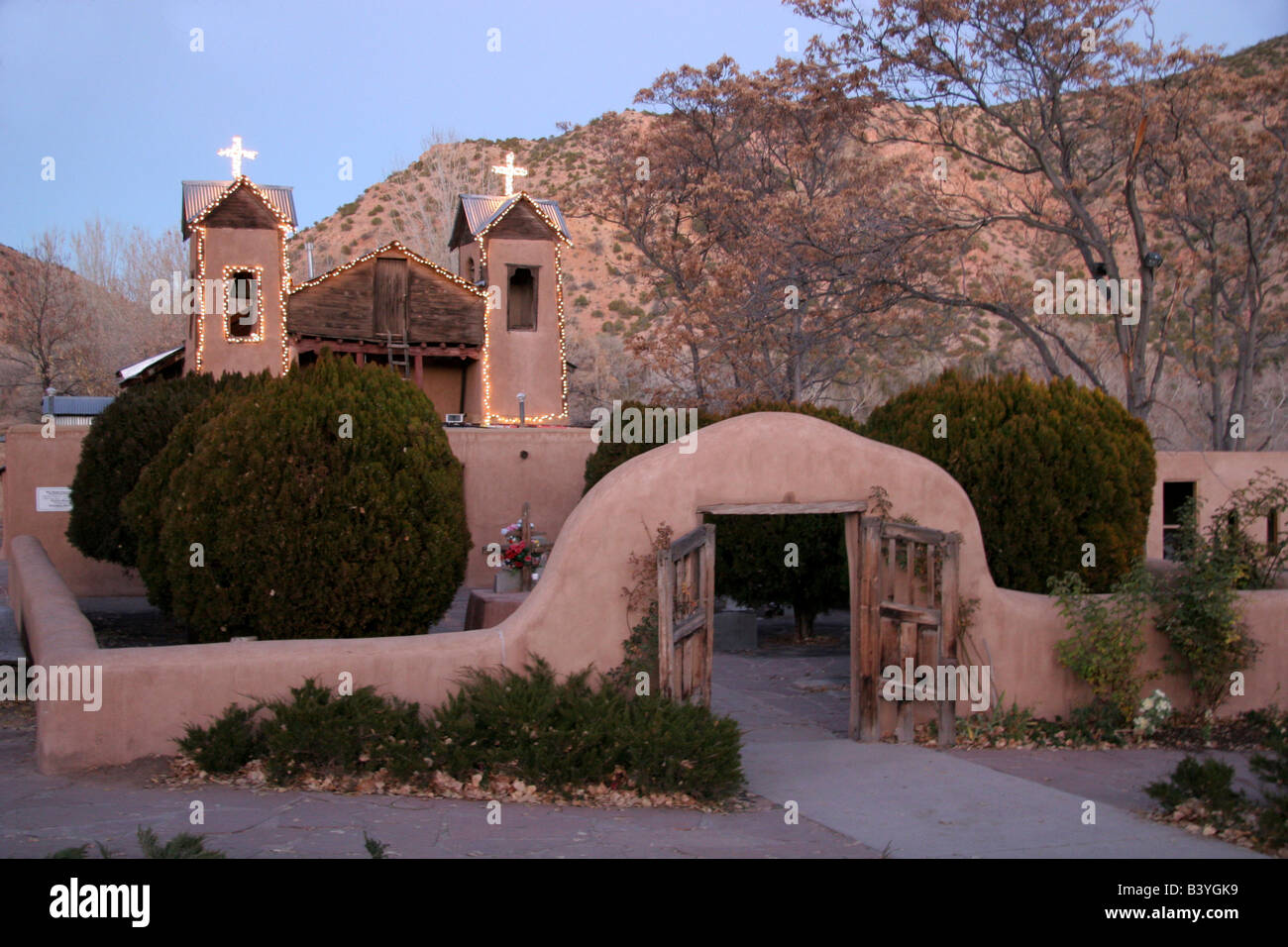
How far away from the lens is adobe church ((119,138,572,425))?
27.5 metres

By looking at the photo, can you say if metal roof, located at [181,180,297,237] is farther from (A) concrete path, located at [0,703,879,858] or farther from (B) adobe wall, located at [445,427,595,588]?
(A) concrete path, located at [0,703,879,858]

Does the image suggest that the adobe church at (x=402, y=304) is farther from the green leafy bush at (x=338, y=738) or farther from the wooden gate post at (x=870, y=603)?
the green leafy bush at (x=338, y=738)

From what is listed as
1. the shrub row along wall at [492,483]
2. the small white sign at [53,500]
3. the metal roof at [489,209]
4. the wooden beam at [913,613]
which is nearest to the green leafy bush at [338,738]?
the wooden beam at [913,613]

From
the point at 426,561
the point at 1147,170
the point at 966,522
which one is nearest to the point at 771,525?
the point at 966,522

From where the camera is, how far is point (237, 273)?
2778cm

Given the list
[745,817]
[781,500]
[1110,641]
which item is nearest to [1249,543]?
[1110,641]

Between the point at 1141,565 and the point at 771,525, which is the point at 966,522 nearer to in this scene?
the point at 1141,565

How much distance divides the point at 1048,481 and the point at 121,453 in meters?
11.8

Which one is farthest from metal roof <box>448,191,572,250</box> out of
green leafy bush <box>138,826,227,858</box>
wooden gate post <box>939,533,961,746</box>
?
green leafy bush <box>138,826,227,858</box>

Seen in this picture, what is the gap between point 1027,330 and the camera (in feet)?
76.1

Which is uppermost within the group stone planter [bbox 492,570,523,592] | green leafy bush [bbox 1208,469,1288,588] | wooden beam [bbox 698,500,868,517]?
wooden beam [bbox 698,500,868,517]

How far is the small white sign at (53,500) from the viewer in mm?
20672

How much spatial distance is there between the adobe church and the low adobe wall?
59.3 feet

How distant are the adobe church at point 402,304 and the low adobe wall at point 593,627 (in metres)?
18.1
